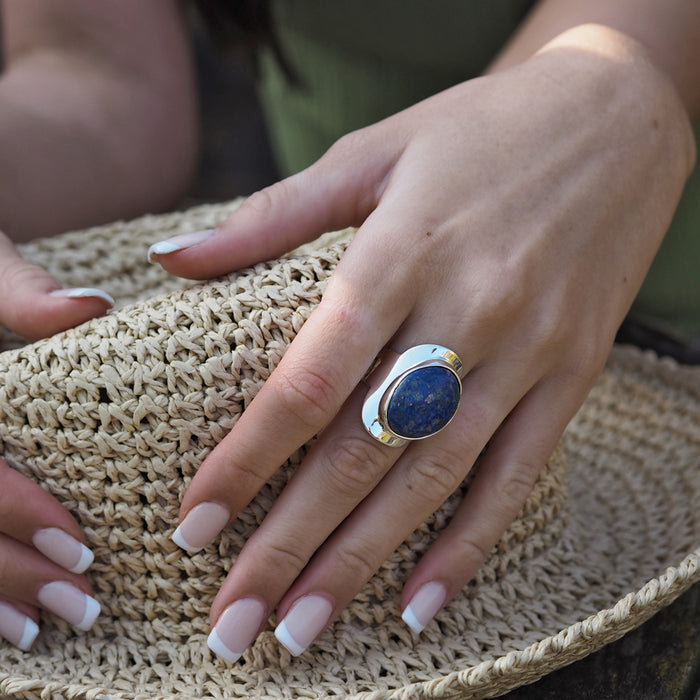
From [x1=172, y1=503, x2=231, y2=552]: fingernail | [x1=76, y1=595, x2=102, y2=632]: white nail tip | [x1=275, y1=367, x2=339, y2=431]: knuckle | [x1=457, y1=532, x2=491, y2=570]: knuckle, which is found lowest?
[x1=76, y1=595, x2=102, y2=632]: white nail tip

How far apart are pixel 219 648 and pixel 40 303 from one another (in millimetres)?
341

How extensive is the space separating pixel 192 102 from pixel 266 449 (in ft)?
2.94

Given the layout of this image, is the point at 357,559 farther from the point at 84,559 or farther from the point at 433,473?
the point at 84,559

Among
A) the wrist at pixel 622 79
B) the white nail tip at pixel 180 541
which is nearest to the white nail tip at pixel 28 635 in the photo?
the white nail tip at pixel 180 541

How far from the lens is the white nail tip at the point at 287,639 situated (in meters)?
0.65

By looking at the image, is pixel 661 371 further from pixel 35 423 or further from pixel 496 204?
pixel 35 423

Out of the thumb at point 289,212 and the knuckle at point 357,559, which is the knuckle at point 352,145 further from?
the knuckle at point 357,559

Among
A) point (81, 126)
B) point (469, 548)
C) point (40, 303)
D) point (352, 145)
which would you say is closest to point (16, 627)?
point (40, 303)

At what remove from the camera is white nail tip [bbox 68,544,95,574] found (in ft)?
2.23

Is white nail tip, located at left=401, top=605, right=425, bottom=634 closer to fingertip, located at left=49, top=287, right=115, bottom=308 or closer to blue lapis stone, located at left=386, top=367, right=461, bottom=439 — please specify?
blue lapis stone, located at left=386, top=367, right=461, bottom=439

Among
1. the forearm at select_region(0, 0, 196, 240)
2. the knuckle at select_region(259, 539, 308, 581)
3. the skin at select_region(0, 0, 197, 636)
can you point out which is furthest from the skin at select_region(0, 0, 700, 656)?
the forearm at select_region(0, 0, 196, 240)

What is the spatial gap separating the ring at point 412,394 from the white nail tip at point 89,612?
0.92 ft

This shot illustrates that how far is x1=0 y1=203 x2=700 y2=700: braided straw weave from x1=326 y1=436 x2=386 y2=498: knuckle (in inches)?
1.8

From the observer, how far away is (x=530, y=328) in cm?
69
